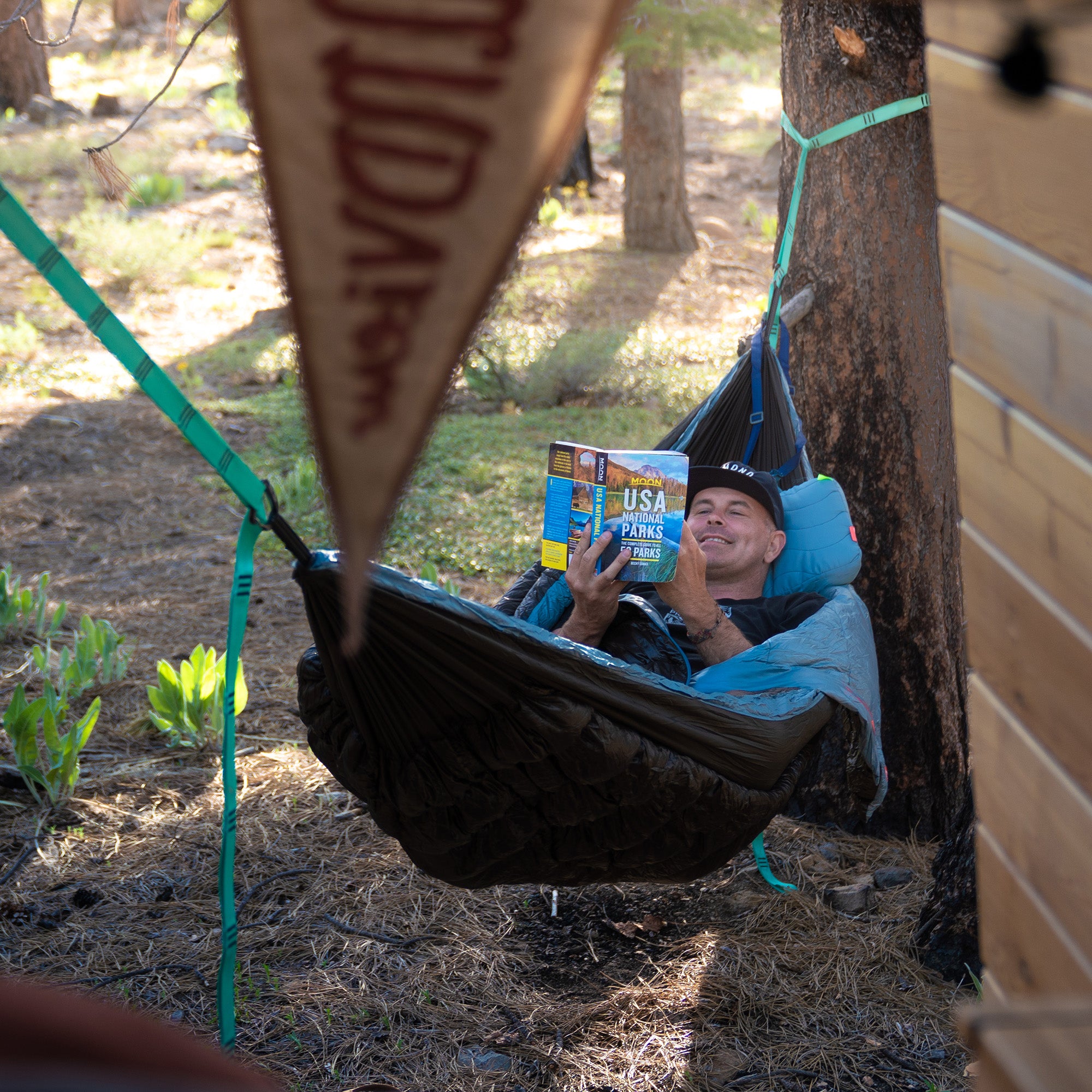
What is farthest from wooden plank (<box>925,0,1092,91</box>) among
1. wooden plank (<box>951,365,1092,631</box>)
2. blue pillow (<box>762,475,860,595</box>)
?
blue pillow (<box>762,475,860,595</box>)

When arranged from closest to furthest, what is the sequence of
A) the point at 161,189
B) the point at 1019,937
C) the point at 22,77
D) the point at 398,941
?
the point at 1019,937
the point at 398,941
the point at 161,189
the point at 22,77

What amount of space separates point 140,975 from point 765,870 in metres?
1.23

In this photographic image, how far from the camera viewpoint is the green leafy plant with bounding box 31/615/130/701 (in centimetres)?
259

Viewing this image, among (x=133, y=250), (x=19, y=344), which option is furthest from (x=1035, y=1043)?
(x=133, y=250)

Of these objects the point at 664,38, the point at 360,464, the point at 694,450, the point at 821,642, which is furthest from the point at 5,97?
the point at 360,464

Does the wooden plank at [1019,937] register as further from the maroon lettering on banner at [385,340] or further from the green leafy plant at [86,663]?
the green leafy plant at [86,663]

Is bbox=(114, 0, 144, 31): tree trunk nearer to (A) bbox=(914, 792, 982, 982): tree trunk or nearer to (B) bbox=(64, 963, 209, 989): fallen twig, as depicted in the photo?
(B) bbox=(64, 963, 209, 989): fallen twig

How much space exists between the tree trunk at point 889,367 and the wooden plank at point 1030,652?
5.01 ft

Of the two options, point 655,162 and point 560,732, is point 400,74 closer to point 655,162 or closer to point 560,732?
point 560,732

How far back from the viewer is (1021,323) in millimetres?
664

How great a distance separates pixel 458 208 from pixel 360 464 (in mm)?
118

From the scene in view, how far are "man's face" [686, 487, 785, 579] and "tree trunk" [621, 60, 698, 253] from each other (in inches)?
240

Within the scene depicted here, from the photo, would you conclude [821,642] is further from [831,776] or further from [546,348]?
[546,348]

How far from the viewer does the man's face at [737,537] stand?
215cm
